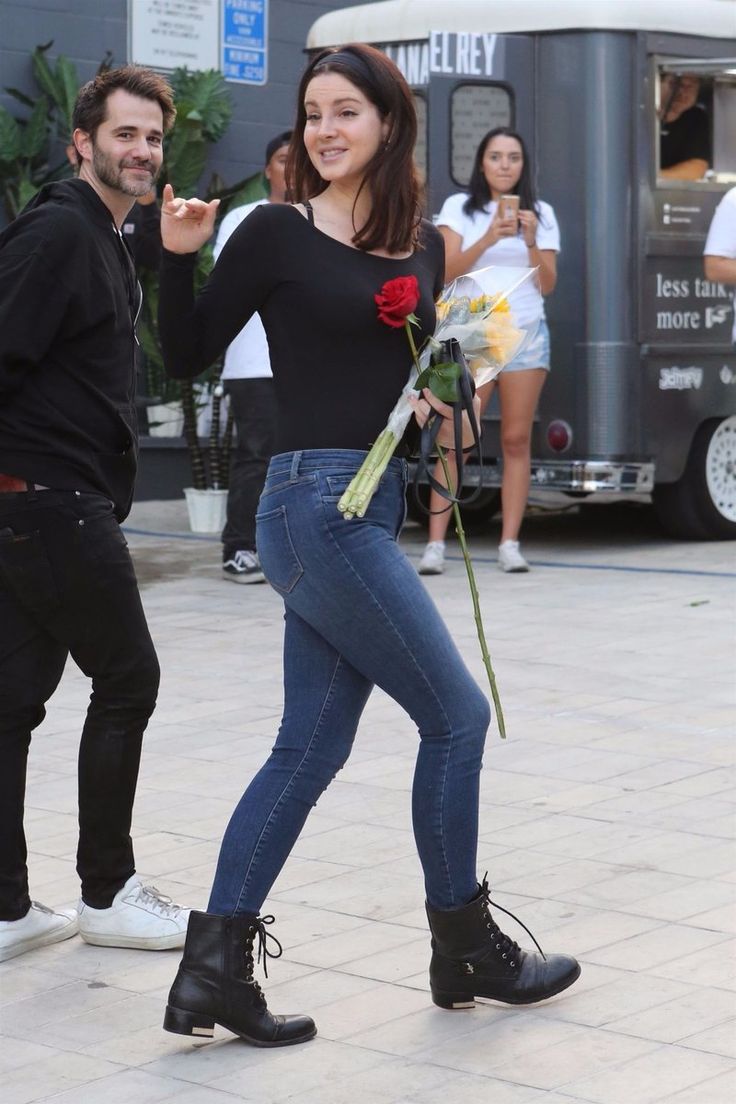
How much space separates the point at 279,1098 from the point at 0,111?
967 centimetres

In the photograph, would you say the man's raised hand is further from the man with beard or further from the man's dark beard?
the man's dark beard

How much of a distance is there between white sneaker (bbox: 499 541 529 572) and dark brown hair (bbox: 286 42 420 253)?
588 cm

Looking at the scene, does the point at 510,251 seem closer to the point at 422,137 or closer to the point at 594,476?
the point at 594,476

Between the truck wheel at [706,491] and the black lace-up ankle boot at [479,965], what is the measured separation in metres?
6.92

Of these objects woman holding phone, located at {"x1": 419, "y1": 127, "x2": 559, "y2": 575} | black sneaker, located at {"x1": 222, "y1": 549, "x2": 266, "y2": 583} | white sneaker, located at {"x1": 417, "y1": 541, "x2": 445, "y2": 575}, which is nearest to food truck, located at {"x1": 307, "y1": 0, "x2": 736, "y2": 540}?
woman holding phone, located at {"x1": 419, "y1": 127, "x2": 559, "y2": 575}

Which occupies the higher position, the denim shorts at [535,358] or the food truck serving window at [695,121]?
the food truck serving window at [695,121]

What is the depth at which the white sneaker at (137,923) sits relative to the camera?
14.0 ft

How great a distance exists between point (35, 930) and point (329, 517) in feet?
4.31

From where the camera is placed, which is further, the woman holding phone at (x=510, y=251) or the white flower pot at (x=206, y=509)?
the white flower pot at (x=206, y=509)

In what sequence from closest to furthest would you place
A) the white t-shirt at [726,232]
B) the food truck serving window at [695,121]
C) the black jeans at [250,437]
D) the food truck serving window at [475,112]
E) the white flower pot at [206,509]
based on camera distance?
the black jeans at [250,437] → the white t-shirt at [726,232] → the food truck serving window at [475,112] → the food truck serving window at [695,121] → the white flower pot at [206,509]

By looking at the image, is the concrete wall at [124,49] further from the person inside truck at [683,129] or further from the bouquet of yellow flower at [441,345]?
the bouquet of yellow flower at [441,345]

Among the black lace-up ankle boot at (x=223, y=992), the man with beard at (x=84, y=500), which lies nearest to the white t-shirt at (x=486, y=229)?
the man with beard at (x=84, y=500)

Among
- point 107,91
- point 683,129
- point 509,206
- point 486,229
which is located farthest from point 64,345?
point 683,129

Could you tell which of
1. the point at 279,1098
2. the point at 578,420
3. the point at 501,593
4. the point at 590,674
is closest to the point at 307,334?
the point at 279,1098
